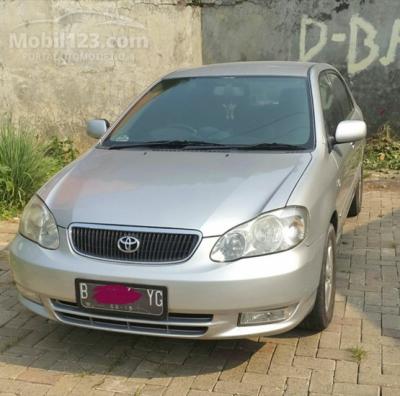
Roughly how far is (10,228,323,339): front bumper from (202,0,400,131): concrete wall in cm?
578

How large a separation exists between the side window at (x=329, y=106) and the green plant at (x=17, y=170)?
3497mm

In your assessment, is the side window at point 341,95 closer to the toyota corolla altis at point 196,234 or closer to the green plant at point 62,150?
the toyota corolla altis at point 196,234

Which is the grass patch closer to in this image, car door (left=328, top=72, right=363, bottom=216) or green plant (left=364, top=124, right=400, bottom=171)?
car door (left=328, top=72, right=363, bottom=216)

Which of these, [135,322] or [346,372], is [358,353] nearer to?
[346,372]

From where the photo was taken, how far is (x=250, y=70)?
4480mm

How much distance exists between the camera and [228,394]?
2.91m

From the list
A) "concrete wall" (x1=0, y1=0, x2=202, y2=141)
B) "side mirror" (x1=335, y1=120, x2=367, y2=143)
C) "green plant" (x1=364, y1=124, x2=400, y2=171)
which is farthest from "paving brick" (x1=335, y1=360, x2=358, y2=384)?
"concrete wall" (x1=0, y1=0, x2=202, y2=141)

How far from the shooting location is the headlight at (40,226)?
10.2 ft

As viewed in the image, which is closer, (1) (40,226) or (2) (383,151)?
(1) (40,226)

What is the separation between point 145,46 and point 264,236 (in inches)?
236

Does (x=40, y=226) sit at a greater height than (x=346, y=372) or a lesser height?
greater

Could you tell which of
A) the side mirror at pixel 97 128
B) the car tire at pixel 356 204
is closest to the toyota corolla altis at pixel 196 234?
the side mirror at pixel 97 128

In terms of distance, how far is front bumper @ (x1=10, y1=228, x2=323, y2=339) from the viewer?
2.78 metres

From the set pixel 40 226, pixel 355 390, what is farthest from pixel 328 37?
pixel 355 390
